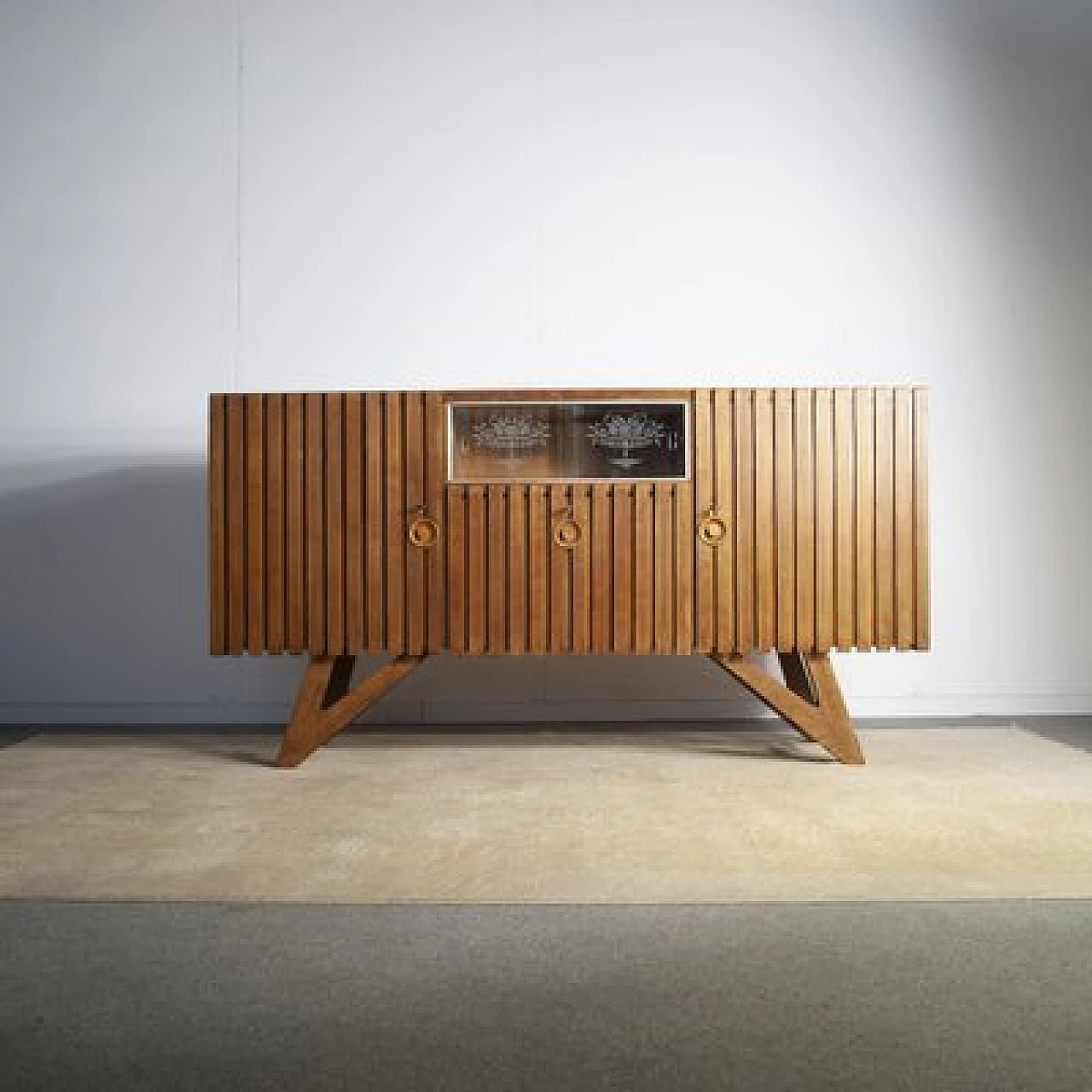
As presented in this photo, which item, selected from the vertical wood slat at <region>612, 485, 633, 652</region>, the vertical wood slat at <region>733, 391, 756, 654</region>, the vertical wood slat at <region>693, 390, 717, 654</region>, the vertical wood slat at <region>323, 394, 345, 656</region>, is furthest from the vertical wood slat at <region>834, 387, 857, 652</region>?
the vertical wood slat at <region>323, 394, 345, 656</region>

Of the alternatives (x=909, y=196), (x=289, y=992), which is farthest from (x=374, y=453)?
(x=909, y=196)

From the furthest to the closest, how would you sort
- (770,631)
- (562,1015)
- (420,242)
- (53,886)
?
(420,242)
(770,631)
(53,886)
(562,1015)

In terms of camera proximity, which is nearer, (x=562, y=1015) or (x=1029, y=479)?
(x=562, y=1015)

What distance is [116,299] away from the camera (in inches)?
144

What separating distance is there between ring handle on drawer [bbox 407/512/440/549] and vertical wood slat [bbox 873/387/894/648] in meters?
1.40

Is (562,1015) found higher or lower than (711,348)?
lower

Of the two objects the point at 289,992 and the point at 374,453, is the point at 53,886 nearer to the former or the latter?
the point at 289,992

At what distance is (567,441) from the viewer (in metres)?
2.88

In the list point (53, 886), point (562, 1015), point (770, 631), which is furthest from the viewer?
point (770, 631)

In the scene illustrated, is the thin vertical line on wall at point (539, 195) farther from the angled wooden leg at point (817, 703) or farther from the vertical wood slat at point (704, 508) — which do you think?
the angled wooden leg at point (817, 703)

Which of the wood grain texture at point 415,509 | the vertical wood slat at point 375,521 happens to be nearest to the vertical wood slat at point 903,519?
the wood grain texture at point 415,509

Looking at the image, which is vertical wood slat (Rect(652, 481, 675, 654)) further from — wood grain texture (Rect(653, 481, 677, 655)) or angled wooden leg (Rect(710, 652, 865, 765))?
angled wooden leg (Rect(710, 652, 865, 765))

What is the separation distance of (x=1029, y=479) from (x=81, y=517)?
3923 mm

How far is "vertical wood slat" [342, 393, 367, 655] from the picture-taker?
2.85m
